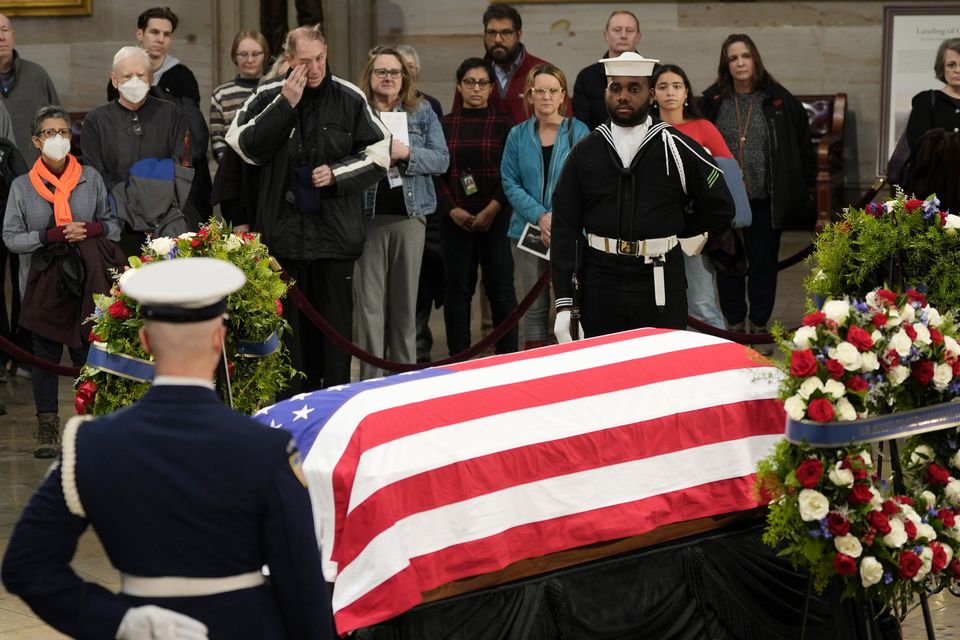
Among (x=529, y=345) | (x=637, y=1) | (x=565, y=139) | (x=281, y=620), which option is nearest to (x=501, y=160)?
(x=565, y=139)

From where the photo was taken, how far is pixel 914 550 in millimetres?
4105

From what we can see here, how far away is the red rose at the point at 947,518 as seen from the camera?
424 centimetres

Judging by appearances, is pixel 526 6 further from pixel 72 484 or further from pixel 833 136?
pixel 72 484

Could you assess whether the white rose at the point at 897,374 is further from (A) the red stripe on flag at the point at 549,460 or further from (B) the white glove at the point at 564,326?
(B) the white glove at the point at 564,326

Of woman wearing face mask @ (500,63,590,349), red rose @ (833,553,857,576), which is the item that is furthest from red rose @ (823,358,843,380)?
woman wearing face mask @ (500,63,590,349)

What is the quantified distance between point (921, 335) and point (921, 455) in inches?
14.9

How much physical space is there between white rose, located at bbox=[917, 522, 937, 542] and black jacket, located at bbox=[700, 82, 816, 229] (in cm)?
478

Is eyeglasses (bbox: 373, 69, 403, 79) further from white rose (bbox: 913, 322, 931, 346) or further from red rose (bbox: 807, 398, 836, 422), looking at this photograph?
red rose (bbox: 807, 398, 836, 422)

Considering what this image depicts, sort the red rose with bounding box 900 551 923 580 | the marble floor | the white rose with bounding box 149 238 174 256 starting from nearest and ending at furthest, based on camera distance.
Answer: the red rose with bounding box 900 551 923 580 → the marble floor → the white rose with bounding box 149 238 174 256

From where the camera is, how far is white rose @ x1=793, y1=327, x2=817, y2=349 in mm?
4105

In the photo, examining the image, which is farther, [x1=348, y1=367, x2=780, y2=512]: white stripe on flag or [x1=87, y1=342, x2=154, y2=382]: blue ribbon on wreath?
[x1=87, y1=342, x2=154, y2=382]: blue ribbon on wreath

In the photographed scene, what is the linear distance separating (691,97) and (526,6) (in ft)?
12.0

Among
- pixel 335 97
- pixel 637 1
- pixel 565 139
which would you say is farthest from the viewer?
pixel 637 1

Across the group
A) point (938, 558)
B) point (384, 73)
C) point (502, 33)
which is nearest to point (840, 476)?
point (938, 558)
